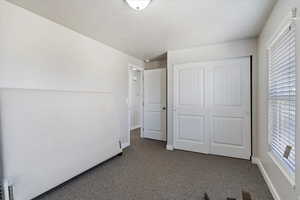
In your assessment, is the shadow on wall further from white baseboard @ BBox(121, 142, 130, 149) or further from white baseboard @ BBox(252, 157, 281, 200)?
white baseboard @ BBox(252, 157, 281, 200)

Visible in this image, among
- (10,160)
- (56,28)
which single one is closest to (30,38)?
(56,28)

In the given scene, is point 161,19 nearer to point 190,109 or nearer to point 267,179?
point 190,109

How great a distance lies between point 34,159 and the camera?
1883 millimetres

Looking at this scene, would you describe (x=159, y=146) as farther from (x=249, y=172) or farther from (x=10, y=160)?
(x=10, y=160)

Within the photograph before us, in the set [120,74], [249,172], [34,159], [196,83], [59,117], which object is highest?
[120,74]

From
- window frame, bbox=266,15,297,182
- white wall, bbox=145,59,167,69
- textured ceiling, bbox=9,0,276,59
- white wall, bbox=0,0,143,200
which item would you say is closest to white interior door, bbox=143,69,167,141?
white wall, bbox=145,59,167,69

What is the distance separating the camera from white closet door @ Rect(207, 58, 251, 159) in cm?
311

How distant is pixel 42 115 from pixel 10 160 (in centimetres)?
56

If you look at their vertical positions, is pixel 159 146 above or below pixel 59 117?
below

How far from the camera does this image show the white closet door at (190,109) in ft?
→ 11.5

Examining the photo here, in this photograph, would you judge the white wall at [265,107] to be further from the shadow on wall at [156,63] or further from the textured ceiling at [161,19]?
the shadow on wall at [156,63]

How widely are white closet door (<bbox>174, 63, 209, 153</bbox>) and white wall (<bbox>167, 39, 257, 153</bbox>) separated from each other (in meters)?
0.12

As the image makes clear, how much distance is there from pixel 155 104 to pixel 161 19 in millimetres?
2758

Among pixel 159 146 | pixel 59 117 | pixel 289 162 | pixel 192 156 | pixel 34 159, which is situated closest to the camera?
pixel 289 162
